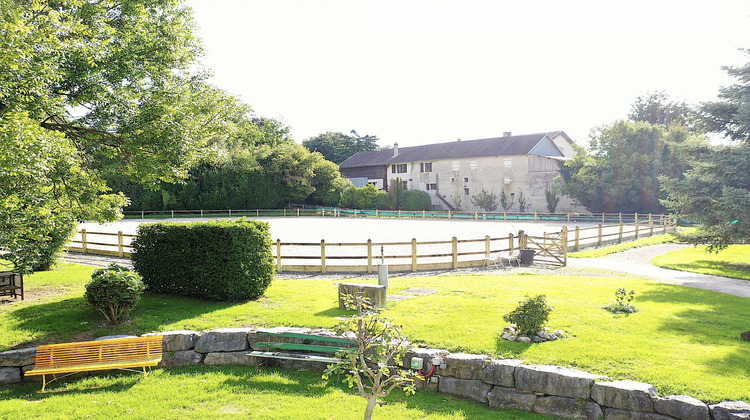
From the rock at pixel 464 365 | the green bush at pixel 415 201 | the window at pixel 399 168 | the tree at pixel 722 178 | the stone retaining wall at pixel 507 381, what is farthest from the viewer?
the window at pixel 399 168

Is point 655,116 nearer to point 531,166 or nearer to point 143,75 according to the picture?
point 531,166

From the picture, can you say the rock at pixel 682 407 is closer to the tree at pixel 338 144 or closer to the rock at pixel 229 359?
the rock at pixel 229 359

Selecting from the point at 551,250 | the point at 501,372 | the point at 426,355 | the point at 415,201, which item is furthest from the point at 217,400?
the point at 415,201

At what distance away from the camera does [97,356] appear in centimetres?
709

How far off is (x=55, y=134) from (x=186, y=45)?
582cm

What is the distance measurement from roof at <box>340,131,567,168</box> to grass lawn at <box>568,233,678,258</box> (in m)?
22.5

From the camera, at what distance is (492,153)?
1959 inches

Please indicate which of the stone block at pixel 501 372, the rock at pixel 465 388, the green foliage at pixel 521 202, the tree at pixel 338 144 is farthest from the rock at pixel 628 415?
the tree at pixel 338 144

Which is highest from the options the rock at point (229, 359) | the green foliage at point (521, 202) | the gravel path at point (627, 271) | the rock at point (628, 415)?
the green foliage at point (521, 202)

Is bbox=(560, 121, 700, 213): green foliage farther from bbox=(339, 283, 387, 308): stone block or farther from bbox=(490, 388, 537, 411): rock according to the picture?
bbox=(490, 388, 537, 411): rock

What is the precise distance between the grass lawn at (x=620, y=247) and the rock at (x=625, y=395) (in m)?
13.9

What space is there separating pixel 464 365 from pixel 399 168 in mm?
52800

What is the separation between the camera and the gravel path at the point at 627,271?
12.6 meters

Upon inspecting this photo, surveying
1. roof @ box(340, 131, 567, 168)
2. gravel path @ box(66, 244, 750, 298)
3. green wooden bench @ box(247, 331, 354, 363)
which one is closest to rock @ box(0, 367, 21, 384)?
green wooden bench @ box(247, 331, 354, 363)
